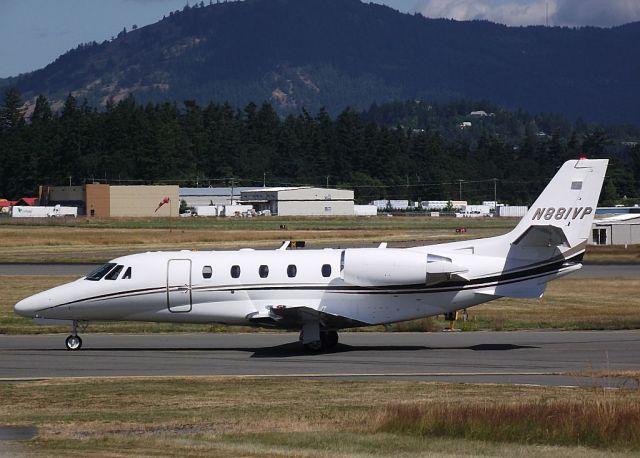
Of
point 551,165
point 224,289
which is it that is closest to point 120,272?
point 224,289

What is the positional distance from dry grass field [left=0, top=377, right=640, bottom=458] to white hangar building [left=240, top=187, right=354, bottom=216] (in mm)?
125707

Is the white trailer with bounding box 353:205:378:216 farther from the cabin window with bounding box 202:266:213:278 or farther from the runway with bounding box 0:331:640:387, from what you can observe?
the cabin window with bounding box 202:266:213:278

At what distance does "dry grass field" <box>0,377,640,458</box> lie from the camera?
568 inches

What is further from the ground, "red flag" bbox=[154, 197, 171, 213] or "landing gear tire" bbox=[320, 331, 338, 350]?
"red flag" bbox=[154, 197, 171, 213]

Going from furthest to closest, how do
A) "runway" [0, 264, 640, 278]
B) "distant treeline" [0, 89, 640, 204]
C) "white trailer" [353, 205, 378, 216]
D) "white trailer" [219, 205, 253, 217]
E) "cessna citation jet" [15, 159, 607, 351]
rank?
1. "distant treeline" [0, 89, 640, 204]
2. "white trailer" [353, 205, 378, 216]
3. "white trailer" [219, 205, 253, 217]
4. "runway" [0, 264, 640, 278]
5. "cessna citation jet" [15, 159, 607, 351]

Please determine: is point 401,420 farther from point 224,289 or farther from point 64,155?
point 64,155

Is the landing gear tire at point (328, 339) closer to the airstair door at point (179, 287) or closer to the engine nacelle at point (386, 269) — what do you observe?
the engine nacelle at point (386, 269)

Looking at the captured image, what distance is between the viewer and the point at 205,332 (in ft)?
104

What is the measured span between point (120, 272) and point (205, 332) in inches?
193

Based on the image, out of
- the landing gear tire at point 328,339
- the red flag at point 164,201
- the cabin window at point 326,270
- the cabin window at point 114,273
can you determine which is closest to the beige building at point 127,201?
the red flag at point 164,201

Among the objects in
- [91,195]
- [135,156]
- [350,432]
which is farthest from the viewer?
[135,156]

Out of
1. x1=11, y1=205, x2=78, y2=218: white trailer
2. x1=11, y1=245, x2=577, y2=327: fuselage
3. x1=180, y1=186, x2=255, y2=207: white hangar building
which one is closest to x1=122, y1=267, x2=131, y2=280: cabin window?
x1=11, y1=245, x2=577, y2=327: fuselage

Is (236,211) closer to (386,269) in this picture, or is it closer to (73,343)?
(73,343)

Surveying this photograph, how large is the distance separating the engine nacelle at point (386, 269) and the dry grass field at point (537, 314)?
532 cm
